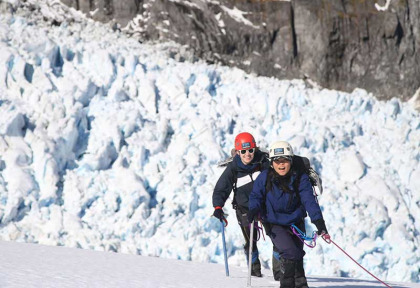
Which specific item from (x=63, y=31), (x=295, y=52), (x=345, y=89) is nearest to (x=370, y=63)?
(x=345, y=89)

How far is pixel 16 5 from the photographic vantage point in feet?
39.0

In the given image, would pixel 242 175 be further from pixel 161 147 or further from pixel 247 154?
pixel 161 147

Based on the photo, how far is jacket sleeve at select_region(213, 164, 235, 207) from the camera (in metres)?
4.41

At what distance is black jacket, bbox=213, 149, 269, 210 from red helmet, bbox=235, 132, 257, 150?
15 cm

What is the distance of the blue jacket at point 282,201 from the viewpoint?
10.9 feet

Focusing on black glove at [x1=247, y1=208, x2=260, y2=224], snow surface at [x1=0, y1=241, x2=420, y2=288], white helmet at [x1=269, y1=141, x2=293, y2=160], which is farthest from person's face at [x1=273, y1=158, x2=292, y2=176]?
snow surface at [x1=0, y1=241, x2=420, y2=288]

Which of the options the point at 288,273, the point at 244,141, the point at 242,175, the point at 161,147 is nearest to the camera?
the point at 288,273

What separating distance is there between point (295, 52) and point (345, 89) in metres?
1.62

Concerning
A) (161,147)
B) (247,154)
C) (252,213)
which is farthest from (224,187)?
(161,147)

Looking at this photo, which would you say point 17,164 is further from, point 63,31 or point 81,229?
point 63,31

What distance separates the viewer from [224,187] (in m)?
4.49

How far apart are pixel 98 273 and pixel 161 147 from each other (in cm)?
620

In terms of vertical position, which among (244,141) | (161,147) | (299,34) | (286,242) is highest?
(299,34)

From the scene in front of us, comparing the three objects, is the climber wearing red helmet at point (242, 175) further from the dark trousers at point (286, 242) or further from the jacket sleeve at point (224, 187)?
the dark trousers at point (286, 242)
